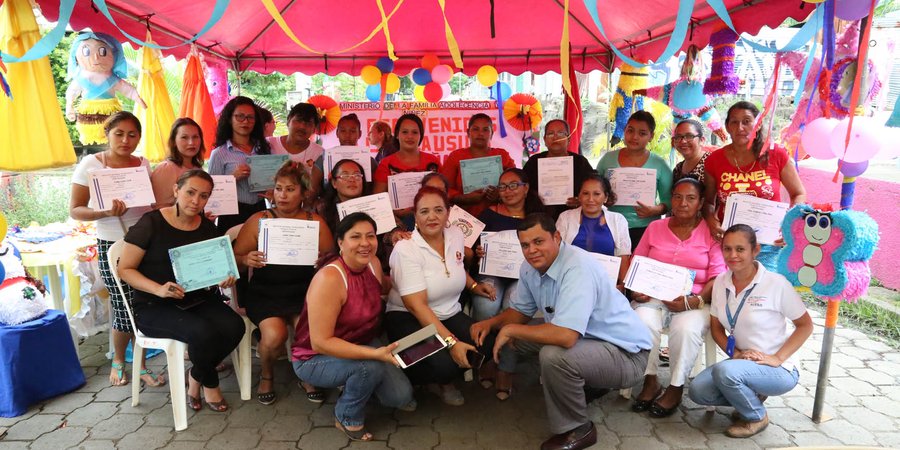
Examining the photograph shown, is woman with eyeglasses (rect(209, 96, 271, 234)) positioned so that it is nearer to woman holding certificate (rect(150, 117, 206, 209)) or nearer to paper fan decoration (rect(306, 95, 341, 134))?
woman holding certificate (rect(150, 117, 206, 209))

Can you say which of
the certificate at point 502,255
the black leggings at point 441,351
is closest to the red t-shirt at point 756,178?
the certificate at point 502,255

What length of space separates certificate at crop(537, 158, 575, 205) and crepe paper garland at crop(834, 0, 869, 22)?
181 cm

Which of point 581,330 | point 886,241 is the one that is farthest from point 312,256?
point 886,241

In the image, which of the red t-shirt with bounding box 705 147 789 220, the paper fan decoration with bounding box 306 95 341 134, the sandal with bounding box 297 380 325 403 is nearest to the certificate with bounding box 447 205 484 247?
the sandal with bounding box 297 380 325 403

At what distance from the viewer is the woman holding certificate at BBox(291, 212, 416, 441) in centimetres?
287

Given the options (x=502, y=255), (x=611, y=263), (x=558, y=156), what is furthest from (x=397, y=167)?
(x=611, y=263)

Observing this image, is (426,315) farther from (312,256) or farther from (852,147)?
(852,147)

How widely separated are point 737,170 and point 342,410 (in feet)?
10.3

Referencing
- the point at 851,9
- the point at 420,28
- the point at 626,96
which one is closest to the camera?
the point at 851,9

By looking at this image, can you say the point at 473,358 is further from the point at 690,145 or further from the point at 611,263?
the point at 690,145

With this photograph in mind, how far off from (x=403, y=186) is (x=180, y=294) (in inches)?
67.2

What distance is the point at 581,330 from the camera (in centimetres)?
278

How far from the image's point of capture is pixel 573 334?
9.21ft

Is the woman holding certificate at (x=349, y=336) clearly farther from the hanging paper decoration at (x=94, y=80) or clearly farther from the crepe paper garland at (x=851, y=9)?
the crepe paper garland at (x=851, y=9)
